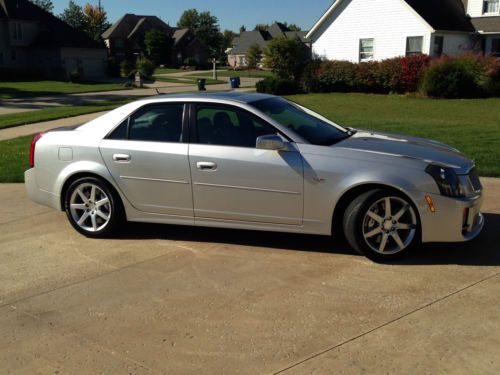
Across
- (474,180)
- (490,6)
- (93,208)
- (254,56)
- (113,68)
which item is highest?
(490,6)

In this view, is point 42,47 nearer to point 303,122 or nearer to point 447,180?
point 303,122

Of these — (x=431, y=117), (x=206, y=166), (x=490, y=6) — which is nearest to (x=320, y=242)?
(x=206, y=166)

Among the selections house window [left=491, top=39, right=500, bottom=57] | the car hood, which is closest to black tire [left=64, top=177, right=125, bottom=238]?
the car hood

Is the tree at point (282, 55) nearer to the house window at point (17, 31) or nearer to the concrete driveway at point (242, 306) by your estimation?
the concrete driveway at point (242, 306)

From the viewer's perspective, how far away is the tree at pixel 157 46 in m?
82.9

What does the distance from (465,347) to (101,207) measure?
12.8 feet

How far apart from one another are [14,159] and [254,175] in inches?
287

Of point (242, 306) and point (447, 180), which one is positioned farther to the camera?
point (447, 180)

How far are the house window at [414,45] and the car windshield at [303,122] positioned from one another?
28123mm

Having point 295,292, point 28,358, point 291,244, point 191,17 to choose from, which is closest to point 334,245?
point 291,244

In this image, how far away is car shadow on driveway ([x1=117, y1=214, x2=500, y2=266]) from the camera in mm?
5090

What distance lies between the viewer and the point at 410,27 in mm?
32062

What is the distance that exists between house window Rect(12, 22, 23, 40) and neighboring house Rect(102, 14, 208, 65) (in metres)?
26.5

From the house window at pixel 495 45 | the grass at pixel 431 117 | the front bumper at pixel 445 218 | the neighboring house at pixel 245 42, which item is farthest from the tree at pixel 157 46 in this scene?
the front bumper at pixel 445 218
